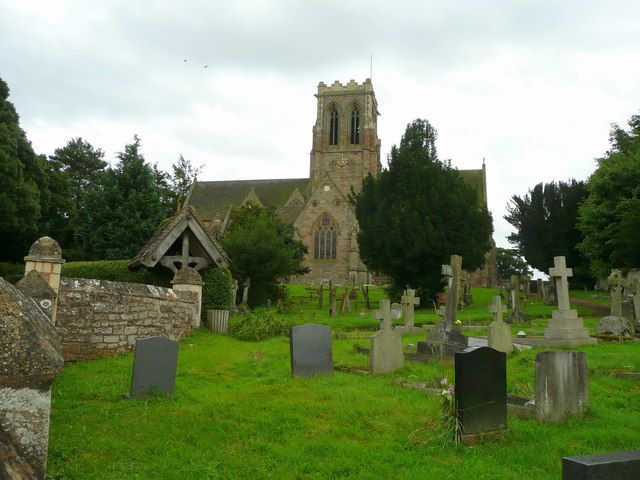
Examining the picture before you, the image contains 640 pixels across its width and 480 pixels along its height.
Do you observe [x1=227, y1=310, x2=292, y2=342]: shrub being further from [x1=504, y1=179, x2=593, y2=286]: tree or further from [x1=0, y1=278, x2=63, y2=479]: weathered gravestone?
[x1=504, y1=179, x2=593, y2=286]: tree

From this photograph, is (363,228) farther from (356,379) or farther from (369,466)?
(369,466)

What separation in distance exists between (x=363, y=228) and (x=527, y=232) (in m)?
14.4

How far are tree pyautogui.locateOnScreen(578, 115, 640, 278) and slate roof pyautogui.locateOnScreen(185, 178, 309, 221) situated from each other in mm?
32244

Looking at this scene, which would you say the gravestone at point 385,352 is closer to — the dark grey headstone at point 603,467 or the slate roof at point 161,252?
the dark grey headstone at point 603,467

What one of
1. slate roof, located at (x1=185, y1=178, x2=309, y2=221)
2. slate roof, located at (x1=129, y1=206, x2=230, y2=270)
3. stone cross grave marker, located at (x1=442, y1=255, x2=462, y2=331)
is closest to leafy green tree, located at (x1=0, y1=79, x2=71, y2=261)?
slate roof, located at (x1=129, y1=206, x2=230, y2=270)

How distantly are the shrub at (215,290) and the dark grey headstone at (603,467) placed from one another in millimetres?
13563

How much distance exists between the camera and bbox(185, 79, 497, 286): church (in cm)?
4825

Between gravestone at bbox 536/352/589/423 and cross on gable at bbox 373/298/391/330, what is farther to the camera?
cross on gable at bbox 373/298/391/330

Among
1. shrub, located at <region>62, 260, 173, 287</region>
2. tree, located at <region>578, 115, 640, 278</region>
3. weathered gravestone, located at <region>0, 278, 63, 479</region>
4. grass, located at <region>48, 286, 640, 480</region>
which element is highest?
tree, located at <region>578, 115, 640, 278</region>

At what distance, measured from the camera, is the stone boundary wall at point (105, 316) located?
32.4ft

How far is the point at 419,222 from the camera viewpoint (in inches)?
1091

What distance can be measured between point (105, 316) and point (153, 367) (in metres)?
3.85

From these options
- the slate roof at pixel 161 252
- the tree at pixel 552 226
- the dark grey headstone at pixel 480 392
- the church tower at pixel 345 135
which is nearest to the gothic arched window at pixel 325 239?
the church tower at pixel 345 135

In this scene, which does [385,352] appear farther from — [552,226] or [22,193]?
[552,226]
